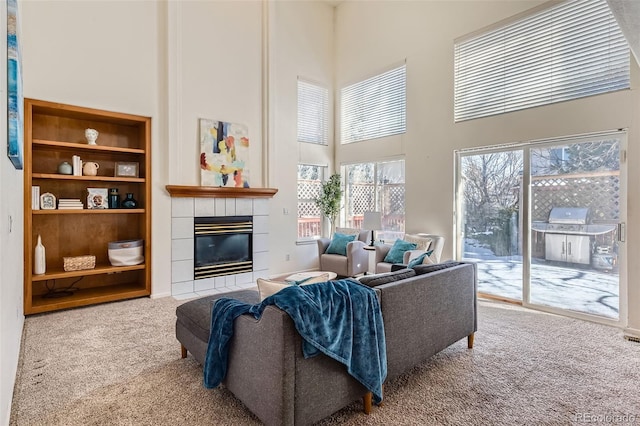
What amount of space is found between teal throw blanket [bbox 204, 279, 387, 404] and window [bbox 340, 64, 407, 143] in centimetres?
442

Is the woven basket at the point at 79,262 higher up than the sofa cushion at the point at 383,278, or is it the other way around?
the sofa cushion at the point at 383,278

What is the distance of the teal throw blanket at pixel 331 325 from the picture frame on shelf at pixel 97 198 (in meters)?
3.14

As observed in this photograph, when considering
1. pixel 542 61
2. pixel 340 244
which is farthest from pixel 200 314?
pixel 542 61

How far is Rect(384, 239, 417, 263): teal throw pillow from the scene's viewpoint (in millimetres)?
5004

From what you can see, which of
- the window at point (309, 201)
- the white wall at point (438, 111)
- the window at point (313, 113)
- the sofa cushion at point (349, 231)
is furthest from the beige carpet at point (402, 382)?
the window at point (313, 113)

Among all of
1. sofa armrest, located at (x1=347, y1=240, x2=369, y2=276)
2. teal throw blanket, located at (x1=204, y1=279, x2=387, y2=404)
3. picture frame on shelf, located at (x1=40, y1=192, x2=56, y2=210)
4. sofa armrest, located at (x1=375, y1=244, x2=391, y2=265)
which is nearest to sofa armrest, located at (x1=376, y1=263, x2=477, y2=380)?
teal throw blanket, located at (x1=204, y1=279, x2=387, y2=404)

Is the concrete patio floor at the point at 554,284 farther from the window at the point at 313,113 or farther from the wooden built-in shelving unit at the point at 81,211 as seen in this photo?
the wooden built-in shelving unit at the point at 81,211

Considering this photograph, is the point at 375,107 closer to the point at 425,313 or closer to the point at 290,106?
the point at 290,106

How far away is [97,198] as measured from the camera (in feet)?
14.6

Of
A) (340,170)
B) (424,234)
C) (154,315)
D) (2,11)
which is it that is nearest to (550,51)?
(424,234)

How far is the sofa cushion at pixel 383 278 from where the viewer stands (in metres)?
2.31

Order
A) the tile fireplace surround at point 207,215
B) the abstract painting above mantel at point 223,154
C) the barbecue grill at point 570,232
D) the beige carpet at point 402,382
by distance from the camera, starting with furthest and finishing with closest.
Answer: the abstract painting above mantel at point 223,154
the tile fireplace surround at point 207,215
the barbecue grill at point 570,232
the beige carpet at point 402,382

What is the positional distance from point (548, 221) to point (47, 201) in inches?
232

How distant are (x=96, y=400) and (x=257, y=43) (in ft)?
17.6
